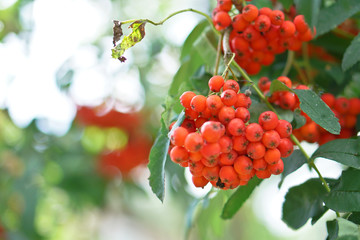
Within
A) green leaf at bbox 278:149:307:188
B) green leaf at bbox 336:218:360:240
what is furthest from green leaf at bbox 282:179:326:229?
green leaf at bbox 336:218:360:240

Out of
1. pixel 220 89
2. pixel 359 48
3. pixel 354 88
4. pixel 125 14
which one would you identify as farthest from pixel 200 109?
pixel 125 14

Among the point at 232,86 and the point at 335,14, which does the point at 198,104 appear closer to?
the point at 232,86

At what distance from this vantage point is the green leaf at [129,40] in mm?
707

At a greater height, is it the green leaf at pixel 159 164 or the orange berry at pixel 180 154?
the orange berry at pixel 180 154

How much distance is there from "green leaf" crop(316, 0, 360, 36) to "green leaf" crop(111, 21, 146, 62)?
0.42m

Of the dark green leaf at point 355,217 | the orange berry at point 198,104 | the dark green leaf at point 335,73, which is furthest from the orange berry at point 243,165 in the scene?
the dark green leaf at point 335,73

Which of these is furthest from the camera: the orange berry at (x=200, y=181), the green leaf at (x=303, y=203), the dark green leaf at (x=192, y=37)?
the dark green leaf at (x=192, y=37)

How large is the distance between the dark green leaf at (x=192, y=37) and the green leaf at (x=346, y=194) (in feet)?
1.44

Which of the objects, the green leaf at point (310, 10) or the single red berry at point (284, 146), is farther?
the green leaf at point (310, 10)

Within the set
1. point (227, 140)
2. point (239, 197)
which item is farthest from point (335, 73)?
point (227, 140)

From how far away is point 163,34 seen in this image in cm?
222

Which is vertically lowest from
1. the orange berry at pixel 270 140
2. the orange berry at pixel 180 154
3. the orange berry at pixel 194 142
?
the orange berry at pixel 180 154

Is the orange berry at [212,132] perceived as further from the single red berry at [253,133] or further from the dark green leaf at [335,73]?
the dark green leaf at [335,73]

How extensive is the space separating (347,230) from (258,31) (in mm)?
412
